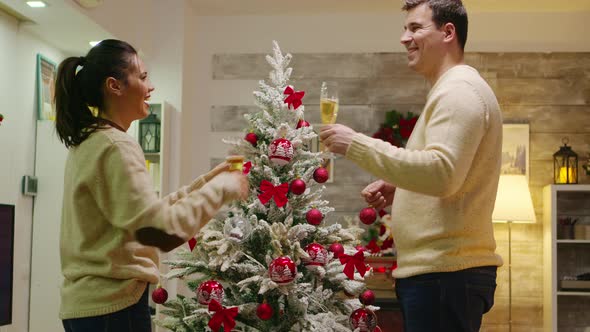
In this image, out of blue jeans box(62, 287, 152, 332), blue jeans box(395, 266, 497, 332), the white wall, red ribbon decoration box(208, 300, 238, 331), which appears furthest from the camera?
the white wall

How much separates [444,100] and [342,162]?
4.23m

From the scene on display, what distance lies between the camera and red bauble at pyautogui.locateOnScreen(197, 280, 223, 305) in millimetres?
3271

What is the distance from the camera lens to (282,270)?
3215 millimetres

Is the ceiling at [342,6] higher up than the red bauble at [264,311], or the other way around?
the ceiling at [342,6]

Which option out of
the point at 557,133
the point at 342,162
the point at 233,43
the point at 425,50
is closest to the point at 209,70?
the point at 233,43

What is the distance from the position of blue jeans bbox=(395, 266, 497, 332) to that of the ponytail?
0.88 meters

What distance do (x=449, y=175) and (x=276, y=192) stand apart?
169cm

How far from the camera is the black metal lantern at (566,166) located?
5691mm

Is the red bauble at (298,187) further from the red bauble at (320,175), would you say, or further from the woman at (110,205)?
the woman at (110,205)

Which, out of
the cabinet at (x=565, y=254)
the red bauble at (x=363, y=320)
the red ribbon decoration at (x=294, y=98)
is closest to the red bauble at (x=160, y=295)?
the red bauble at (x=363, y=320)

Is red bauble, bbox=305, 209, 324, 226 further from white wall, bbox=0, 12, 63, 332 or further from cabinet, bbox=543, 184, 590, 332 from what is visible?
cabinet, bbox=543, 184, 590, 332

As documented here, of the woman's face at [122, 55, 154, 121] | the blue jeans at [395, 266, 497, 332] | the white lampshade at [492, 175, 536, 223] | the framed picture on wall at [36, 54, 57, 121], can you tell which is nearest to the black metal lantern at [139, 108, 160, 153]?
the framed picture on wall at [36, 54, 57, 121]

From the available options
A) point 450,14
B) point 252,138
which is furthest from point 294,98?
point 450,14

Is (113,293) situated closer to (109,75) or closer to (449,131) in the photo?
(109,75)
